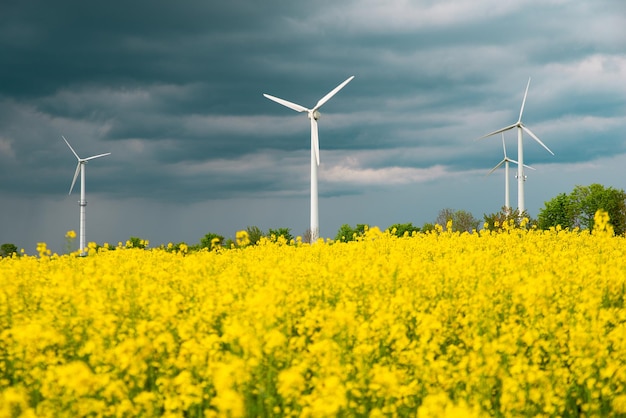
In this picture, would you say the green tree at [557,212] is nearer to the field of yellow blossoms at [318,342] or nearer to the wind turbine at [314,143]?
the wind turbine at [314,143]

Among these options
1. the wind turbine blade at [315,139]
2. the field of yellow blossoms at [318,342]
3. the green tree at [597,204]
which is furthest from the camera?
the green tree at [597,204]

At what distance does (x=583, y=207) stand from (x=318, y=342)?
65.3m

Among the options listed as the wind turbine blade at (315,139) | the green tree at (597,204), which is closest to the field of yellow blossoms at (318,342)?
the wind turbine blade at (315,139)

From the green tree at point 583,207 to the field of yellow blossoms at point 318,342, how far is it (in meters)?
51.5

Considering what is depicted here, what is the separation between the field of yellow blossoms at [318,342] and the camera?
5.20 metres

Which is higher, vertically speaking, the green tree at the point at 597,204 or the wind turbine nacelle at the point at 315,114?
the wind turbine nacelle at the point at 315,114

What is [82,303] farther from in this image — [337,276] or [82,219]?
[82,219]

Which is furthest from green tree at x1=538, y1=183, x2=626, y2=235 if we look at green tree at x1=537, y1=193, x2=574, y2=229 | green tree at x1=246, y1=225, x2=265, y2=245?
green tree at x1=246, y1=225, x2=265, y2=245

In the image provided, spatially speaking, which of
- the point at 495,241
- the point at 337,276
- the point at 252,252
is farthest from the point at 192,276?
the point at 495,241

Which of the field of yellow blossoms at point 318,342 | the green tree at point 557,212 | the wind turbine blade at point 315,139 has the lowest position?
the field of yellow blossoms at point 318,342

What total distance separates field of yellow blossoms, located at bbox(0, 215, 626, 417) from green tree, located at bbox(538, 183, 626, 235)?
51.5m

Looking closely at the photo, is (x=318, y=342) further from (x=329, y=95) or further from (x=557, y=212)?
(x=557, y=212)

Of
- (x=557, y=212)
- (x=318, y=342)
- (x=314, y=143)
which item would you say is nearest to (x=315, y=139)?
(x=314, y=143)

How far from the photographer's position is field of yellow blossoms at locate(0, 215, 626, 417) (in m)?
5.20
